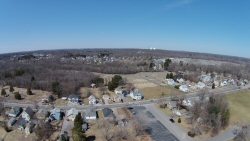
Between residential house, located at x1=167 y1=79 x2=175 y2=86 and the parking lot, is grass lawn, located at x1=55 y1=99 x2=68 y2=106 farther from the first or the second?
residential house, located at x1=167 y1=79 x2=175 y2=86

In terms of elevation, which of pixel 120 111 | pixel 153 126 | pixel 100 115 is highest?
pixel 120 111

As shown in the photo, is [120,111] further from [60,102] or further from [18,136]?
[18,136]

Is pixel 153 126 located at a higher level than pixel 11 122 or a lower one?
lower

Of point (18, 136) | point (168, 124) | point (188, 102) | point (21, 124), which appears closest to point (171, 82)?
point (188, 102)

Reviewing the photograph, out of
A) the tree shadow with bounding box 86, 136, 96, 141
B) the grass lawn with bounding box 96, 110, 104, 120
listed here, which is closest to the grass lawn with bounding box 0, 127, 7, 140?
the tree shadow with bounding box 86, 136, 96, 141

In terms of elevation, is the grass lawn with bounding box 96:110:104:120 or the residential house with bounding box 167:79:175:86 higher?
the residential house with bounding box 167:79:175:86

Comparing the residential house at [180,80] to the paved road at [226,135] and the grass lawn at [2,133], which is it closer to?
the paved road at [226,135]
